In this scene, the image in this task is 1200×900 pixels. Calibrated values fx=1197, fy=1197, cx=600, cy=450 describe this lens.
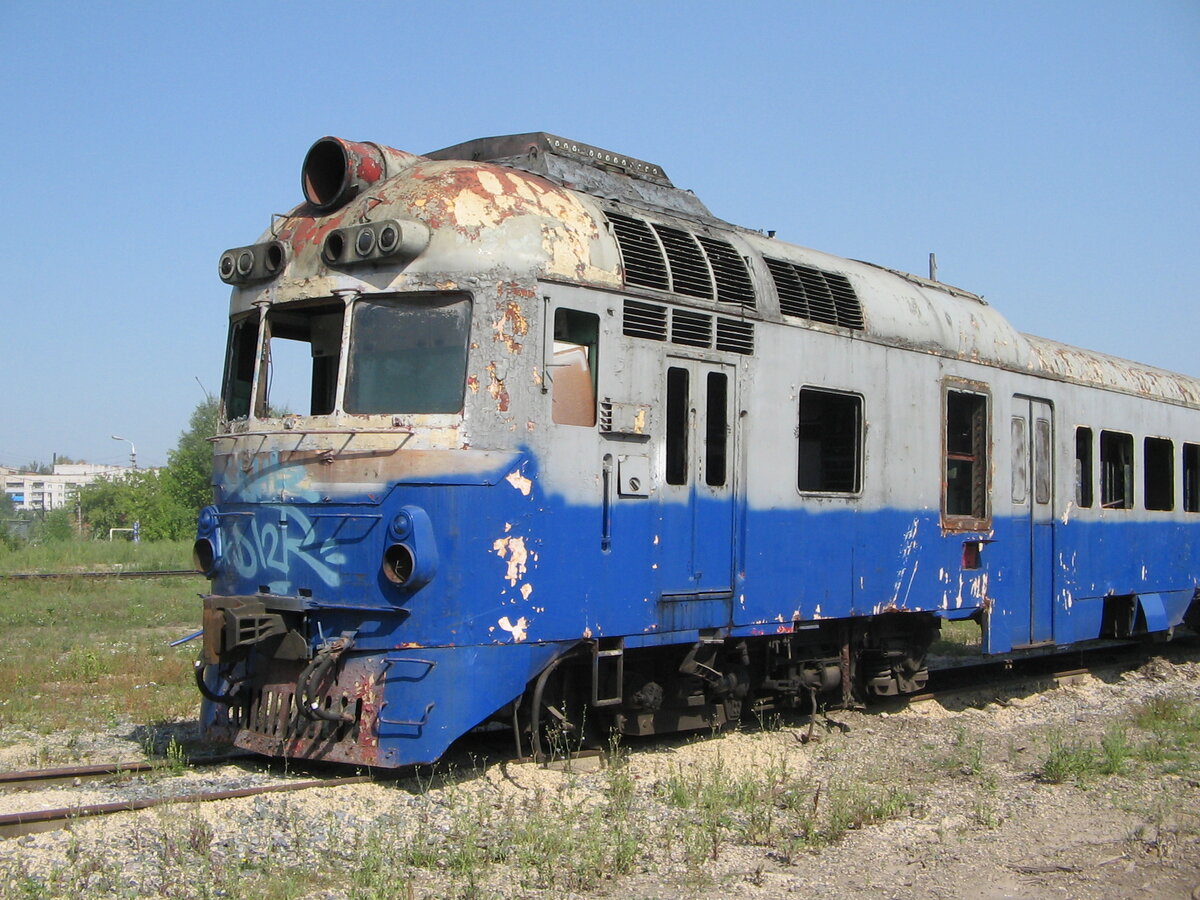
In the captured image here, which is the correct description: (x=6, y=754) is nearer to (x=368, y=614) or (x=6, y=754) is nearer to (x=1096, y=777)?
(x=368, y=614)

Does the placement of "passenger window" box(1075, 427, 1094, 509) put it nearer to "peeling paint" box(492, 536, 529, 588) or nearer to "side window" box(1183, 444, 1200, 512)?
"side window" box(1183, 444, 1200, 512)

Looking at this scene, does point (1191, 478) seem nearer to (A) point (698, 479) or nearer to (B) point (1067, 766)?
(B) point (1067, 766)

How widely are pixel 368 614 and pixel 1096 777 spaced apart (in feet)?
15.8

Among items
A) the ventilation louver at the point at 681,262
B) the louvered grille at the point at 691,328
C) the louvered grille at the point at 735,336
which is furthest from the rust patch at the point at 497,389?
the louvered grille at the point at 735,336

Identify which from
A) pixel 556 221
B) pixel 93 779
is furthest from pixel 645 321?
pixel 93 779

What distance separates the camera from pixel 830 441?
352 inches

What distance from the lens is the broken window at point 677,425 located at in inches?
302

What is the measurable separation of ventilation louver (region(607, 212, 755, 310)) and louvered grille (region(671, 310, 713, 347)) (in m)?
0.14

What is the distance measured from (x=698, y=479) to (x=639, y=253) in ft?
4.91

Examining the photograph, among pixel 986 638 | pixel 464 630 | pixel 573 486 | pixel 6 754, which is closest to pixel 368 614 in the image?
pixel 464 630

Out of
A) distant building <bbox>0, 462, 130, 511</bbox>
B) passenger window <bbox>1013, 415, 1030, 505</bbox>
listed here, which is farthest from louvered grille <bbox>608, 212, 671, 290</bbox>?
distant building <bbox>0, 462, 130, 511</bbox>

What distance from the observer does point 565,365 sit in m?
7.11

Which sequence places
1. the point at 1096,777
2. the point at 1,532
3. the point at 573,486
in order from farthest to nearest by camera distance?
the point at 1,532 < the point at 1096,777 < the point at 573,486

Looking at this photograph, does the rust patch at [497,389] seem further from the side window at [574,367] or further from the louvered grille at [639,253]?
the louvered grille at [639,253]
